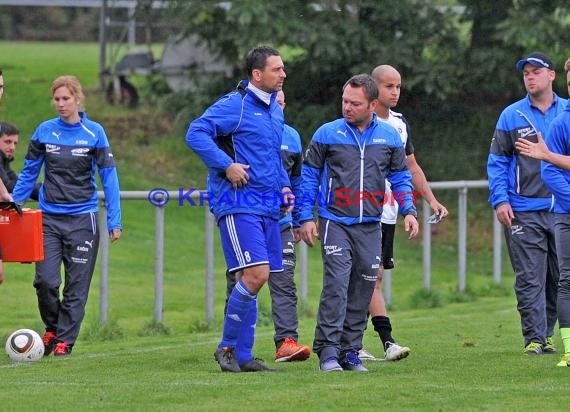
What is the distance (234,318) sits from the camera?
31.0ft

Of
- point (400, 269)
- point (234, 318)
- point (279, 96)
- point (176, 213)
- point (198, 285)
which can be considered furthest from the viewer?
A: point (176, 213)

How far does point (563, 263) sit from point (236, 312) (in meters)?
2.34

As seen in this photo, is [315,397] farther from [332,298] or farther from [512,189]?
[512,189]

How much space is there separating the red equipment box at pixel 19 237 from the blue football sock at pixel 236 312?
1.88 meters

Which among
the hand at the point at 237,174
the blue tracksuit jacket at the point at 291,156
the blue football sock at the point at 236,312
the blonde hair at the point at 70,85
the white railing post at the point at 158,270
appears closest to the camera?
the hand at the point at 237,174

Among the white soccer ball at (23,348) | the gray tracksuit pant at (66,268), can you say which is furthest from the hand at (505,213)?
the white soccer ball at (23,348)

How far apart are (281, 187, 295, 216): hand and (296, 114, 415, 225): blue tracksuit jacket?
6 cm

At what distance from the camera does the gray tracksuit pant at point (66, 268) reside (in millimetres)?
11328

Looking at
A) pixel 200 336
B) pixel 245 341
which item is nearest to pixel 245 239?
pixel 245 341

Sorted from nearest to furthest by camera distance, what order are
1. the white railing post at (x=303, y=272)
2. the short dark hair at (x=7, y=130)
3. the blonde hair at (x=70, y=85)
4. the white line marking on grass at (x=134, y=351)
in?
the white line marking on grass at (x=134, y=351)
the blonde hair at (x=70, y=85)
the short dark hair at (x=7, y=130)
the white railing post at (x=303, y=272)

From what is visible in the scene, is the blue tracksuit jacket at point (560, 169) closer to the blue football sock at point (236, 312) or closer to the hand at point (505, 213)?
the hand at point (505, 213)

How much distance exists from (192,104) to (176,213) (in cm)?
182

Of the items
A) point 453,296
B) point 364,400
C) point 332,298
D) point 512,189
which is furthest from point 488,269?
point 364,400

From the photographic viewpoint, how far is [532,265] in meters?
11.0
